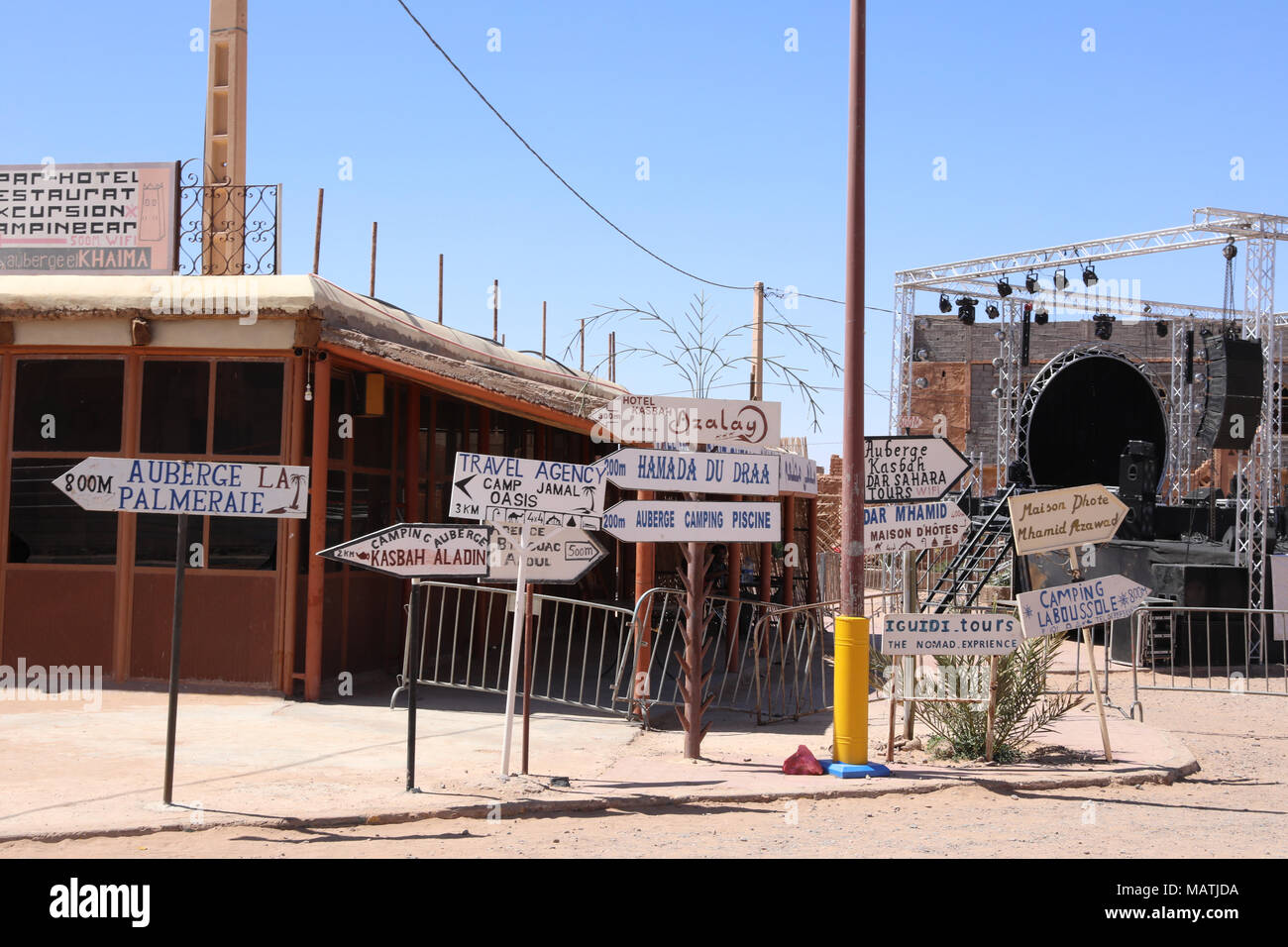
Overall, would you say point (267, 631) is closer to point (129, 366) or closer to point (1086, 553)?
point (129, 366)

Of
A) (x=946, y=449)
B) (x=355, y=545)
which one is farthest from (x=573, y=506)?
(x=946, y=449)

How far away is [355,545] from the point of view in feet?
23.4

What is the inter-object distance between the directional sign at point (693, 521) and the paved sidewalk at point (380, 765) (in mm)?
1660

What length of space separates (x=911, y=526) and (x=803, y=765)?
204cm

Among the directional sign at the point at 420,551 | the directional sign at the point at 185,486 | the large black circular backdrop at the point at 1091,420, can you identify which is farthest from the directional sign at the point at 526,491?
the large black circular backdrop at the point at 1091,420

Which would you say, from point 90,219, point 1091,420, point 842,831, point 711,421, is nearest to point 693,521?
point 711,421

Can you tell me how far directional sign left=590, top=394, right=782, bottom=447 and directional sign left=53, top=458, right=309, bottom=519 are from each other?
2.84m

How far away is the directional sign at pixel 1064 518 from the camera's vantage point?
897 cm

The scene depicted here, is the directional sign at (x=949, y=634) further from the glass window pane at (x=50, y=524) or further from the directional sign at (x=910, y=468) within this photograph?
the glass window pane at (x=50, y=524)

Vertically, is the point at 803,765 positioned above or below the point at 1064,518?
below

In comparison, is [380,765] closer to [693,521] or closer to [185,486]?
[185,486]

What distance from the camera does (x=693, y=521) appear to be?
329 inches

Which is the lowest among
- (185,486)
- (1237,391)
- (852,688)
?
(852,688)
